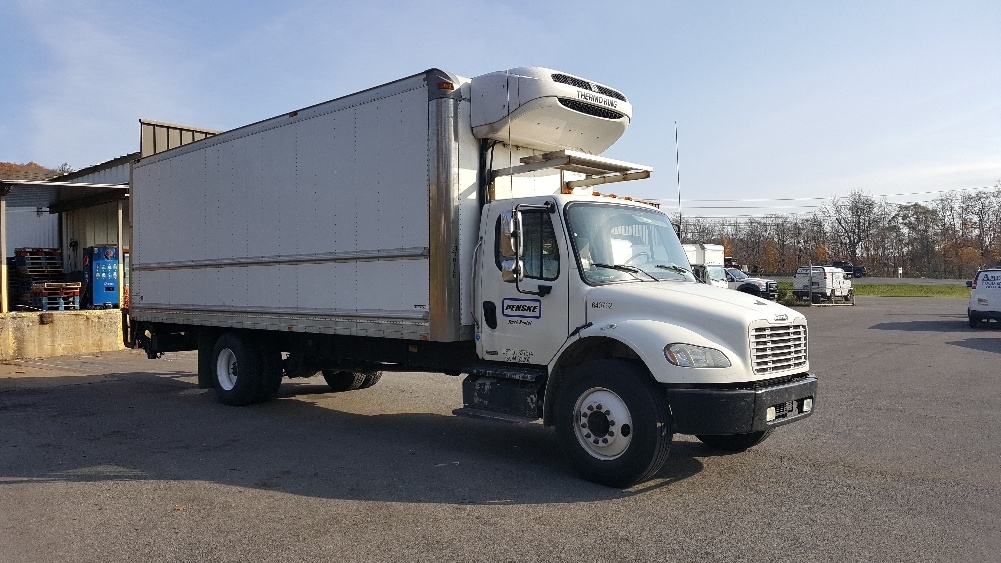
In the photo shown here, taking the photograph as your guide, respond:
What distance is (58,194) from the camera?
827 inches

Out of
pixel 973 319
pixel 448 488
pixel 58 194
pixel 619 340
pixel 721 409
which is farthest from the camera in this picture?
pixel 973 319

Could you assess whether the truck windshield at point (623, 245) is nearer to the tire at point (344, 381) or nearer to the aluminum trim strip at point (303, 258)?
the aluminum trim strip at point (303, 258)

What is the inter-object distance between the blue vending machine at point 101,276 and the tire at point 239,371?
1234cm

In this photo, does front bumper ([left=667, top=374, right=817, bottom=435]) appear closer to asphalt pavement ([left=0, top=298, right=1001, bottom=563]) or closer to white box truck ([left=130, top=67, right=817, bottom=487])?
white box truck ([left=130, top=67, right=817, bottom=487])

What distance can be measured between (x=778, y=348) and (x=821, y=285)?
3756cm

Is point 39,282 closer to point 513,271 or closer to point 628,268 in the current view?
point 513,271

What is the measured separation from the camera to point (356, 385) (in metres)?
11.9

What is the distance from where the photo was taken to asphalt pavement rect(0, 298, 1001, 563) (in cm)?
475

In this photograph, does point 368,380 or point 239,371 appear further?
point 368,380

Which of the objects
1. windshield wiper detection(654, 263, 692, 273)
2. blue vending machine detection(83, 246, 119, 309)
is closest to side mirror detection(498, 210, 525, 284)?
windshield wiper detection(654, 263, 692, 273)

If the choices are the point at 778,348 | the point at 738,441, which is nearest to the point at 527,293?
the point at 778,348

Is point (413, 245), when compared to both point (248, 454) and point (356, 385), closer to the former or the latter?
point (248, 454)

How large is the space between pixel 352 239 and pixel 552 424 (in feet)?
10.5

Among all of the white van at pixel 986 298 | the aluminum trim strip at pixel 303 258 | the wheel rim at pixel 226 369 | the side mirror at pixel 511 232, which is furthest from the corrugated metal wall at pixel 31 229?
the white van at pixel 986 298
